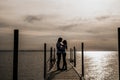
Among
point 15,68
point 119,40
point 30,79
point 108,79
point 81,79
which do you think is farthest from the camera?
point 108,79

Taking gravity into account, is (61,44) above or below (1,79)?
above

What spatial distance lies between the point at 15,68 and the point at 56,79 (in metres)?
4.08

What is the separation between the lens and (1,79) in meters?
51.9

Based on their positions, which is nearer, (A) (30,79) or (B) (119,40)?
(B) (119,40)

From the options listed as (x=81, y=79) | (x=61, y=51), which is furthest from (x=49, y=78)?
(x=61, y=51)

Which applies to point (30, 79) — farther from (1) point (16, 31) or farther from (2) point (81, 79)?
(1) point (16, 31)

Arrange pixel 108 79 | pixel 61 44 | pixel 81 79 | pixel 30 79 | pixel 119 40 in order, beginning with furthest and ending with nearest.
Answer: pixel 108 79 → pixel 30 79 → pixel 61 44 → pixel 81 79 → pixel 119 40

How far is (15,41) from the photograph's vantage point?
8500mm

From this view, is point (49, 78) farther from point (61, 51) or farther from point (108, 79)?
point (108, 79)

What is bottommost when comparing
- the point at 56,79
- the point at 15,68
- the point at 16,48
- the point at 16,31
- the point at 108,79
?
the point at 108,79

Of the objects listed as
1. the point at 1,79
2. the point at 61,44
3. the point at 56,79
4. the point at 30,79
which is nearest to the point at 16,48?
the point at 56,79

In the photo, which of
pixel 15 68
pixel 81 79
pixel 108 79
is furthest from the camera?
pixel 108 79

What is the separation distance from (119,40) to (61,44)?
292 inches

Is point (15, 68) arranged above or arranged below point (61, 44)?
below
